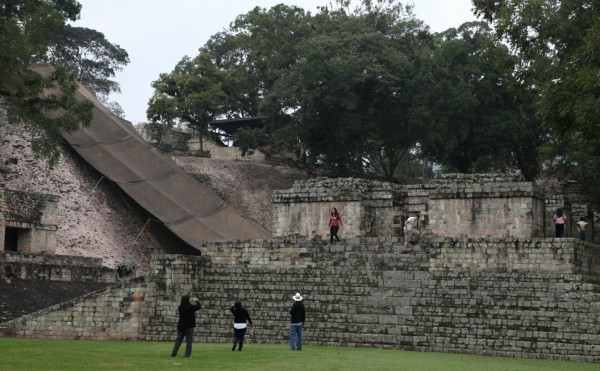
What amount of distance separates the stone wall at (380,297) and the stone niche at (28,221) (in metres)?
10.0

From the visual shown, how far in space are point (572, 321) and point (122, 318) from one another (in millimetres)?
10532

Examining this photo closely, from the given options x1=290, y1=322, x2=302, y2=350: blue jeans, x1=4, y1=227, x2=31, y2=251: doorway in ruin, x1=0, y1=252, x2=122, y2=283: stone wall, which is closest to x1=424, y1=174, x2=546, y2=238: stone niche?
x1=290, y1=322, x2=302, y2=350: blue jeans

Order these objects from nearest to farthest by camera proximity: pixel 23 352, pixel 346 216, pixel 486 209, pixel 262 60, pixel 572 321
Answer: pixel 23 352, pixel 572 321, pixel 486 209, pixel 346 216, pixel 262 60

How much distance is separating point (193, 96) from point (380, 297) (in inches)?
1167

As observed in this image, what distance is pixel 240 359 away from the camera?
14.4 m

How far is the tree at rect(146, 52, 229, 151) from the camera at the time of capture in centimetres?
4747

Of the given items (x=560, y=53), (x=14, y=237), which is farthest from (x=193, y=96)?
(x=560, y=53)

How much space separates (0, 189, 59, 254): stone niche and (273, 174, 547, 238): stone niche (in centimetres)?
957

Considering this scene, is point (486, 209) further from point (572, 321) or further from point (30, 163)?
point (30, 163)

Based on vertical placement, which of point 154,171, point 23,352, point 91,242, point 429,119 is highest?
point 429,119

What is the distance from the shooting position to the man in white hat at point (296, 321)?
16094 mm

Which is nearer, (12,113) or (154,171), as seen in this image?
(12,113)

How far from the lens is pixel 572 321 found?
57.1ft

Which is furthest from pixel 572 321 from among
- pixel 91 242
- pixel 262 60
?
pixel 262 60
